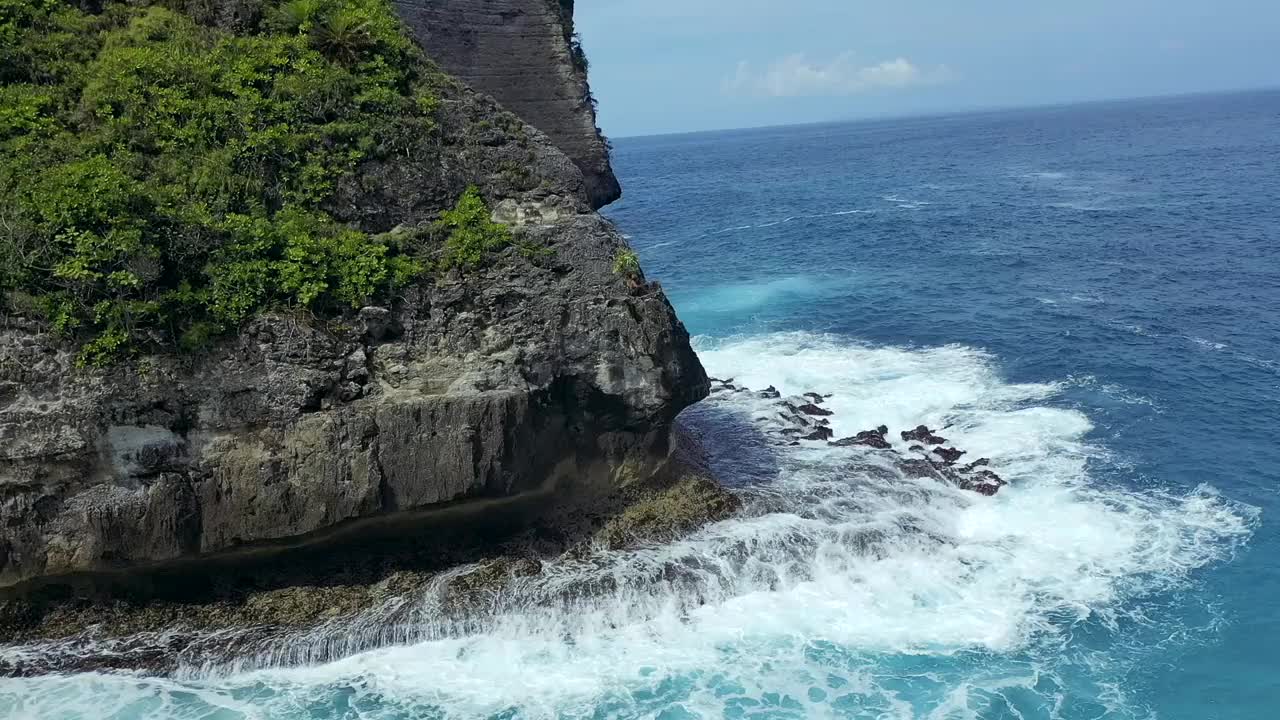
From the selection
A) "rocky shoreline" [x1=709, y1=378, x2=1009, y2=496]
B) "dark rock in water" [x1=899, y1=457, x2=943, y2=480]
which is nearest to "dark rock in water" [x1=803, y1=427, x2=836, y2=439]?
"rocky shoreline" [x1=709, y1=378, x2=1009, y2=496]

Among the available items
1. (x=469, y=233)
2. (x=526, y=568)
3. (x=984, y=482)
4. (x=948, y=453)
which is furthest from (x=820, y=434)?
(x=469, y=233)

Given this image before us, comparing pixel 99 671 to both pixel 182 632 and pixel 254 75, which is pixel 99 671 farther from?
pixel 254 75

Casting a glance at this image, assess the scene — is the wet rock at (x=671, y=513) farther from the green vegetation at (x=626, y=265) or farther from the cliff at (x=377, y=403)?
the green vegetation at (x=626, y=265)

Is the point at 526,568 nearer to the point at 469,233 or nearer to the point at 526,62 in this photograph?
the point at 469,233

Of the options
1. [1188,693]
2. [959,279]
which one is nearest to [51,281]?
[1188,693]

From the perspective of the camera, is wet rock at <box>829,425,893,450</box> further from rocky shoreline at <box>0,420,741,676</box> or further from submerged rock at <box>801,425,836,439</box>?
rocky shoreline at <box>0,420,741,676</box>
